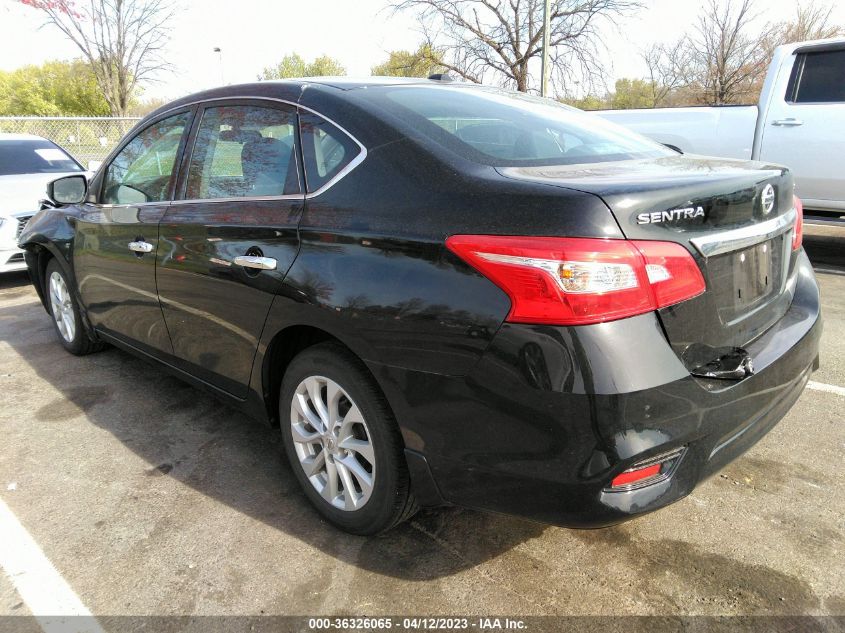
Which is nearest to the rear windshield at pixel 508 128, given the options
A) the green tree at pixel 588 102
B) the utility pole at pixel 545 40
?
the utility pole at pixel 545 40

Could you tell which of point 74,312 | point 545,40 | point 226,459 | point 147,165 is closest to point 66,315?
point 74,312

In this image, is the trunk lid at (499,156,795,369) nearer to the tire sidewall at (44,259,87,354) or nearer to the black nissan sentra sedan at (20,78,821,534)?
the black nissan sentra sedan at (20,78,821,534)

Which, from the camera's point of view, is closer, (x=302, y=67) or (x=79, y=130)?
(x=79, y=130)

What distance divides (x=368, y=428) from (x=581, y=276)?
3.05 ft

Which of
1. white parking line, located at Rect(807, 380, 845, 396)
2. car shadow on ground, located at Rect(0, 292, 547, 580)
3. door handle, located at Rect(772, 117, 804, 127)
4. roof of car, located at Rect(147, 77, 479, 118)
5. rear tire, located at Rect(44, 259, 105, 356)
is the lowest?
white parking line, located at Rect(807, 380, 845, 396)

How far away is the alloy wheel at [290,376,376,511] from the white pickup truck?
17.2 feet

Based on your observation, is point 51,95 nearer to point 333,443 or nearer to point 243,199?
point 243,199

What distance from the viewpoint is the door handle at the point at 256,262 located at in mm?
2400

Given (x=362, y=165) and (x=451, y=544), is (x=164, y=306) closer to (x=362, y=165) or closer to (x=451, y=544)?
(x=362, y=165)

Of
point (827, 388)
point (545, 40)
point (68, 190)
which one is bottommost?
point (827, 388)

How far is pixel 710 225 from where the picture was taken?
1.87 m

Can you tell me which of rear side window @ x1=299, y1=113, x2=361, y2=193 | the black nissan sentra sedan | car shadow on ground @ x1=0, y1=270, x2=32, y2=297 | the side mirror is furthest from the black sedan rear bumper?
car shadow on ground @ x1=0, y1=270, x2=32, y2=297

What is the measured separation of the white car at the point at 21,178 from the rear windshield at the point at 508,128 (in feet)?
17.9

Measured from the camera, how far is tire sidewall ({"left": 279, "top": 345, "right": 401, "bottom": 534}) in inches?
83.9
